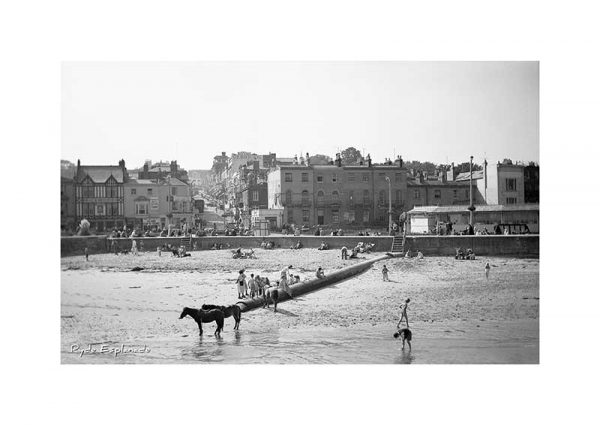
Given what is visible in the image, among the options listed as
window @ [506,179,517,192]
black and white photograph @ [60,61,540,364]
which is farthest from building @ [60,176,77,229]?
window @ [506,179,517,192]

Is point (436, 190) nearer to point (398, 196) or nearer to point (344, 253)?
point (398, 196)

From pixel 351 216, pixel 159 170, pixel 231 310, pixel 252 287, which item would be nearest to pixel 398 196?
pixel 351 216

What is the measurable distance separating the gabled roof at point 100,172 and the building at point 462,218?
15.1 ft

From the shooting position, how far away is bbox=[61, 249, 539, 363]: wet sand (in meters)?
8.81

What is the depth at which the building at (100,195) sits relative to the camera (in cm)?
911

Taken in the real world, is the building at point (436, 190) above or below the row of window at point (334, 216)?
above

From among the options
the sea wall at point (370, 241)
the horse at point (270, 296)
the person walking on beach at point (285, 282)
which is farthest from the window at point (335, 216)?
the horse at point (270, 296)

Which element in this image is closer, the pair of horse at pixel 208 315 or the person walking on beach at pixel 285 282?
the pair of horse at pixel 208 315

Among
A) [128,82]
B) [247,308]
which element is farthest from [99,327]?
[128,82]

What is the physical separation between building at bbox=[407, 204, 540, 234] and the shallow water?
1.47 meters

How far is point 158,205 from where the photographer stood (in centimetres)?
999

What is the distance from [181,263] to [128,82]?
296cm

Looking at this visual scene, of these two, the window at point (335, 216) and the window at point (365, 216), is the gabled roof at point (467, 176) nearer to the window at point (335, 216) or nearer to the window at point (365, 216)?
the window at point (365, 216)

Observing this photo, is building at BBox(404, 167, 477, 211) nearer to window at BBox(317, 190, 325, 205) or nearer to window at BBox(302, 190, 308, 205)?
window at BBox(317, 190, 325, 205)
